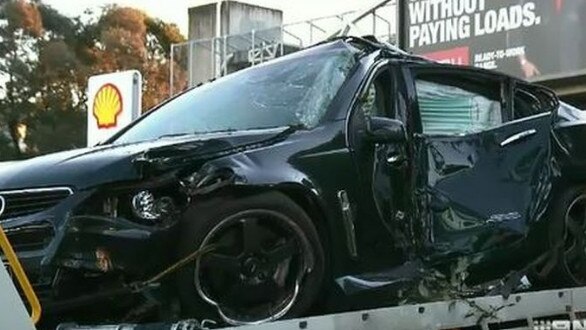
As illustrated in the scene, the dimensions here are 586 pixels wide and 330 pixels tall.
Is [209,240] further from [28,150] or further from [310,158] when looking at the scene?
[28,150]

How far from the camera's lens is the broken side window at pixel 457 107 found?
5340 mm

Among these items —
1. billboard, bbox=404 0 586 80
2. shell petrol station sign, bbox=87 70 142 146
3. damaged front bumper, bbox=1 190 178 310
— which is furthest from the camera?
billboard, bbox=404 0 586 80

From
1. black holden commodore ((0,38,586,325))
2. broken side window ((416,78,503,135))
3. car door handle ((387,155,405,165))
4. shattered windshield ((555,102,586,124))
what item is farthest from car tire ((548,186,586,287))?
car door handle ((387,155,405,165))

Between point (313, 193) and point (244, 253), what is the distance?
1.53ft

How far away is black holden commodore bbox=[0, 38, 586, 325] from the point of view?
153 inches

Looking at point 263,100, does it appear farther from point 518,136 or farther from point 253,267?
point 518,136

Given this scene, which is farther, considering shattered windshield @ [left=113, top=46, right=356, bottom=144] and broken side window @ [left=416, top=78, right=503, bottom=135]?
broken side window @ [left=416, top=78, right=503, bottom=135]

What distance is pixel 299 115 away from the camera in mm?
4742

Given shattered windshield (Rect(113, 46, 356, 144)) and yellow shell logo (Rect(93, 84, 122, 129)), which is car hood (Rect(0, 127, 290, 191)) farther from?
yellow shell logo (Rect(93, 84, 122, 129))

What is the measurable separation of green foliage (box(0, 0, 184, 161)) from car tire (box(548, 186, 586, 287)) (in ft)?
116

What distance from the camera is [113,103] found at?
13148mm

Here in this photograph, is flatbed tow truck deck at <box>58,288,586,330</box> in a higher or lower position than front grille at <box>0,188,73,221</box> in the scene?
lower

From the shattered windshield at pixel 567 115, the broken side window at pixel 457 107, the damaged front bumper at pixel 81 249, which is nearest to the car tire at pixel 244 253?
the damaged front bumper at pixel 81 249

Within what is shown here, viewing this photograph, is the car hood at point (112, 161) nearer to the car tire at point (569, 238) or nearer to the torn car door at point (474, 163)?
the torn car door at point (474, 163)
